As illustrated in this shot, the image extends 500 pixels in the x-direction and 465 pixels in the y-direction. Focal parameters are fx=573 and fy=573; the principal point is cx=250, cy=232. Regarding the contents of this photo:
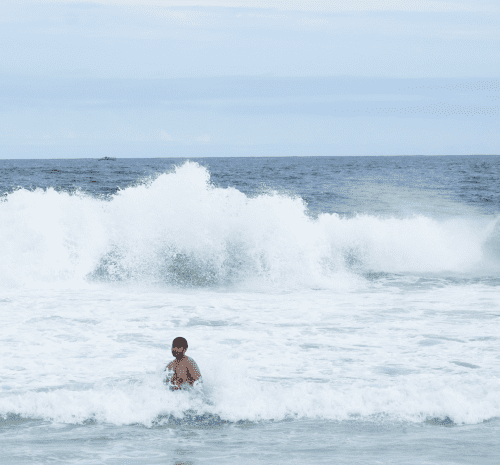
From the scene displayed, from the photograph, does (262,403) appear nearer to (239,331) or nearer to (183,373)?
(183,373)

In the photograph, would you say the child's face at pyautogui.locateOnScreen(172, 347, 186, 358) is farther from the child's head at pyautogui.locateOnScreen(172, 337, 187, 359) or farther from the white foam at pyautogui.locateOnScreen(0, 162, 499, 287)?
the white foam at pyautogui.locateOnScreen(0, 162, 499, 287)

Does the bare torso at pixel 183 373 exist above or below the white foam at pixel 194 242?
below

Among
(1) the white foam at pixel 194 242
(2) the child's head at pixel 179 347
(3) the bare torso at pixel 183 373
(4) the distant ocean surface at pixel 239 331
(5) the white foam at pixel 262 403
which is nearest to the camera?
(4) the distant ocean surface at pixel 239 331

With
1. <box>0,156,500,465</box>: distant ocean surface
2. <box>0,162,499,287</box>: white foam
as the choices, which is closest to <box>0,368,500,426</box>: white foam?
<box>0,156,500,465</box>: distant ocean surface

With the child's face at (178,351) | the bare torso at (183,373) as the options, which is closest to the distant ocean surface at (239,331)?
the bare torso at (183,373)

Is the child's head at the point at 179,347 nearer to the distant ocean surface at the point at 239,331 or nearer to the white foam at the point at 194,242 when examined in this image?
the distant ocean surface at the point at 239,331

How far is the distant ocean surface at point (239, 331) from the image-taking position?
5023 mm

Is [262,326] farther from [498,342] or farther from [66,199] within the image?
[66,199]

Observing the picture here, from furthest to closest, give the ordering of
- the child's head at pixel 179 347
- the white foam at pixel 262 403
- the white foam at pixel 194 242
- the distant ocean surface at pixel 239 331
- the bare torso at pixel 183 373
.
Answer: the white foam at pixel 194 242, the child's head at pixel 179 347, the bare torso at pixel 183 373, the white foam at pixel 262 403, the distant ocean surface at pixel 239 331

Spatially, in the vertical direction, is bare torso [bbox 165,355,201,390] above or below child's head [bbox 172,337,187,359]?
below


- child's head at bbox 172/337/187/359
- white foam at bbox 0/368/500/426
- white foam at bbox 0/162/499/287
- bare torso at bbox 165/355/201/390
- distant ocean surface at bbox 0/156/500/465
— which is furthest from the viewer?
white foam at bbox 0/162/499/287

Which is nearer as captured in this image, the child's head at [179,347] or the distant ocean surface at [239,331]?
the distant ocean surface at [239,331]

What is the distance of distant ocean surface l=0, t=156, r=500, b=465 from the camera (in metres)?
5.02

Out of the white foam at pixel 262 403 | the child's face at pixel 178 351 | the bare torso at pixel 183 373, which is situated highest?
the child's face at pixel 178 351
